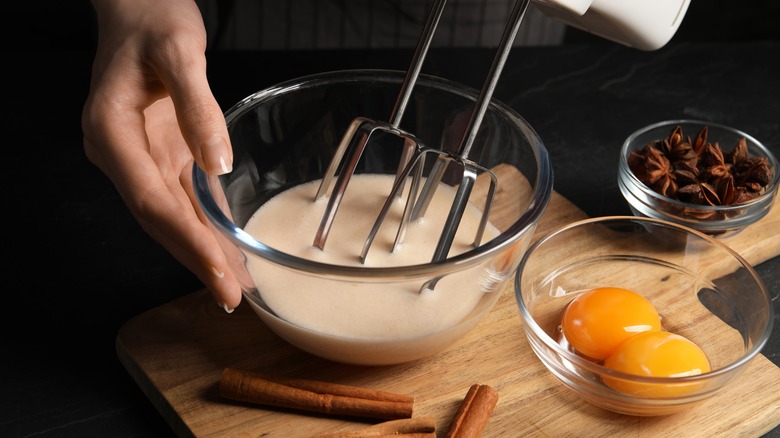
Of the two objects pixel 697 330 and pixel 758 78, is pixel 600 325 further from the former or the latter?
pixel 758 78

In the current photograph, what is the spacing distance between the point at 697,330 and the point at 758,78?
2.63 ft

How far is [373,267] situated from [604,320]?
1.06ft

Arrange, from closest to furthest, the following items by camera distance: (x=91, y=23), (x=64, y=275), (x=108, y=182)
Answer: (x=64, y=275) < (x=108, y=182) < (x=91, y=23)

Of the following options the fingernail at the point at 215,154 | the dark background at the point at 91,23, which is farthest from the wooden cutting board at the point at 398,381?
the dark background at the point at 91,23

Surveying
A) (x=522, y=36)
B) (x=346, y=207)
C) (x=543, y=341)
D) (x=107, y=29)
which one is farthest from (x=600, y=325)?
(x=522, y=36)

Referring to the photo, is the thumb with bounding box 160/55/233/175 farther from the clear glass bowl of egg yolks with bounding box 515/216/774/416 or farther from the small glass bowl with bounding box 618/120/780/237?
the small glass bowl with bounding box 618/120/780/237

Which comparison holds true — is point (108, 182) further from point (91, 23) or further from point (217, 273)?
point (91, 23)

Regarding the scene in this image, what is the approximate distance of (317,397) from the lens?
3.38ft

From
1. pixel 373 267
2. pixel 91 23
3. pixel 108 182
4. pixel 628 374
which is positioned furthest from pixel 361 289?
pixel 91 23

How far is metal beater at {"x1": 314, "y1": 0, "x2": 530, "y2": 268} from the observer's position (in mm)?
1061

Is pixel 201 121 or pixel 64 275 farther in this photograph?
pixel 64 275

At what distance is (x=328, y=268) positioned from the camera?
91 cm

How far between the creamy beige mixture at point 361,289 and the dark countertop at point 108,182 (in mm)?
221

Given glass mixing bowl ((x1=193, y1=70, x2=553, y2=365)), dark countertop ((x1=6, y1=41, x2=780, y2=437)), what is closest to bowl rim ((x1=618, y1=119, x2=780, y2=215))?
dark countertop ((x1=6, y1=41, x2=780, y2=437))
